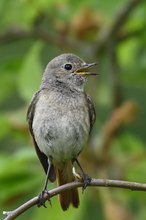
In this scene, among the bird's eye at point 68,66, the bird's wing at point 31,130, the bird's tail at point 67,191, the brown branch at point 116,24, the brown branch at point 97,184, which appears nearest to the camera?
the brown branch at point 97,184

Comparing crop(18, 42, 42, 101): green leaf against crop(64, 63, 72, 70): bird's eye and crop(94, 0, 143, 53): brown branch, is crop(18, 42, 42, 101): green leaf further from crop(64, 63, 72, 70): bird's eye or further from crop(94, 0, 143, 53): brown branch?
crop(64, 63, 72, 70): bird's eye

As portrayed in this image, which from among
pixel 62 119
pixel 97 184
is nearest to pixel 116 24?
pixel 62 119

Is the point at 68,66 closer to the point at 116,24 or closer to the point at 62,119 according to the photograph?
the point at 62,119

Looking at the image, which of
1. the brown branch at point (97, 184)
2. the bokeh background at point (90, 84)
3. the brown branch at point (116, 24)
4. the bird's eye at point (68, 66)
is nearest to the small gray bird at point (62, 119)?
the bird's eye at point (68, 66)

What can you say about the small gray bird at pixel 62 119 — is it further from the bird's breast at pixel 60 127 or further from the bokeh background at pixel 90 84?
the bokeh background at pixel 90 84

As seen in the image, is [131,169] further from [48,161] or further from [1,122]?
[48,161]

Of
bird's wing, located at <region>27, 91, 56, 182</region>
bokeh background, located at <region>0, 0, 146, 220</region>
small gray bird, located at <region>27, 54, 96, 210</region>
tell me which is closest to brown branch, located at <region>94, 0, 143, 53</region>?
bokeh background, located at <region>0, 0, 146, 220</region>
